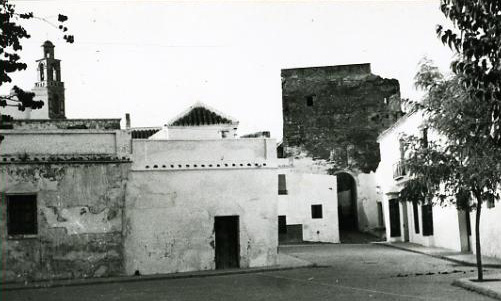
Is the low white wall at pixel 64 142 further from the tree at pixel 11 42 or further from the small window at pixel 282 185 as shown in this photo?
the small window at pixel 282 185

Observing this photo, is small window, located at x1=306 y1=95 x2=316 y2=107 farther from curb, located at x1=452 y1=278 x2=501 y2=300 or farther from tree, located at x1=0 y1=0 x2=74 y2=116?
tree, located at x1=0 y1=0 x2=74 y2=116

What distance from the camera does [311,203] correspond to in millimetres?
38625

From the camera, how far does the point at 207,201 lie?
21422mm

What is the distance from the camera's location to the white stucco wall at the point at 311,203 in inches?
1510

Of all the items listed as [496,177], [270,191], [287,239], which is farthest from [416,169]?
[287,239]

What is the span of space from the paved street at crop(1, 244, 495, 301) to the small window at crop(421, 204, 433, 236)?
25.3 feet

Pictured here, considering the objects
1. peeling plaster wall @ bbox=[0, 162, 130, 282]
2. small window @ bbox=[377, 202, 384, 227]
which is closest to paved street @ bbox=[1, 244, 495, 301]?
A: peeling plaster wall @ bbox=[0, 162, 130, 282]

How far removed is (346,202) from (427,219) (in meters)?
14.2

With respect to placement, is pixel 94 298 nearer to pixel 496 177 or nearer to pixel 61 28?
pixel 61 28

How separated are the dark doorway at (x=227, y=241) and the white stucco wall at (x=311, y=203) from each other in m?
16.8

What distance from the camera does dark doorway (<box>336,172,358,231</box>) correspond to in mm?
43156

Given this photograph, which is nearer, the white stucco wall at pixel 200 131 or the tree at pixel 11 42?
the tree at pixel 11 42

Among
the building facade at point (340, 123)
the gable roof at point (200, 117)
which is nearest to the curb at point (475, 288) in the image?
the gable roof at point (200, 117)

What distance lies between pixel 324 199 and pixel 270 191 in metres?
17.4
